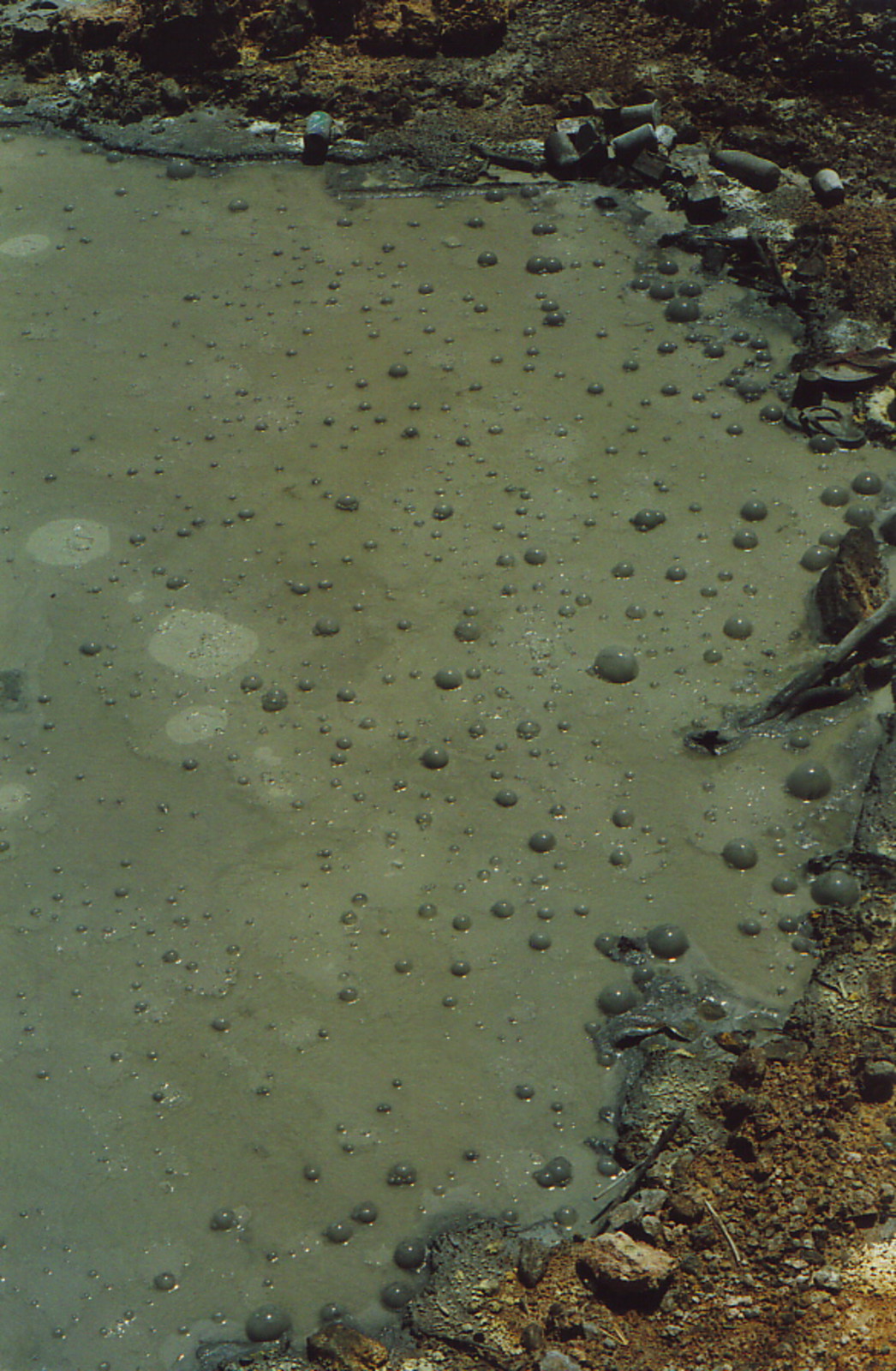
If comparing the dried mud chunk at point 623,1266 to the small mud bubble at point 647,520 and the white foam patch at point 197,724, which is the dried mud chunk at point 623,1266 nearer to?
the white foam patch at point 197,724

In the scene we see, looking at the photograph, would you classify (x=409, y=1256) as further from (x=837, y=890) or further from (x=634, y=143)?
(x=634, y=143)

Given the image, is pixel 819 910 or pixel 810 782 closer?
pixel 819 910

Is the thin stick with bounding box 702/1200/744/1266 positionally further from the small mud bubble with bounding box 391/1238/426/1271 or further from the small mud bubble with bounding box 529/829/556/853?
the small mud bubble with bounding box 529/829/556/853

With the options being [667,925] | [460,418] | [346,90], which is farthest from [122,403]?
[667,925]

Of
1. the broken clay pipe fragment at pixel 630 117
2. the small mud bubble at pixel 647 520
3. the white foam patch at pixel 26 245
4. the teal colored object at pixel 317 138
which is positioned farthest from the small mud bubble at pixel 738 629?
the white foam patch at pixel 26 245

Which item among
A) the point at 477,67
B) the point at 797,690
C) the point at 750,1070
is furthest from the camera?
the point at 477,67

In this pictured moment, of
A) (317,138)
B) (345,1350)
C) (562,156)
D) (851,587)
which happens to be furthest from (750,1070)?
(317,138)
